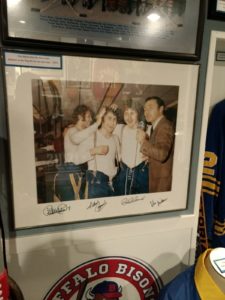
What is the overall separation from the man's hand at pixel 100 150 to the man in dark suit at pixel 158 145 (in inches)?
4.7

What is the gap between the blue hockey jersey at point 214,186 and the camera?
43.1 inches

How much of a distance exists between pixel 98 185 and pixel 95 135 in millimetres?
172

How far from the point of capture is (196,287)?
716 millimetres

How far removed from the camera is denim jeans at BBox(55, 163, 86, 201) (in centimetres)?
84

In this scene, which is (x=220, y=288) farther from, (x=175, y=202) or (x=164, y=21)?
(x=164, y=21)

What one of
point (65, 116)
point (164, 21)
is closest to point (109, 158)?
point (65, 116)

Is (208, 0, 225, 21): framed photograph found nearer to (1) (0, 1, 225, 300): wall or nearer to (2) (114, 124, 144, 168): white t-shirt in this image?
(1) (0, 1, 225, 300): wall

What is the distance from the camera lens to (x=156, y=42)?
83 centimetres

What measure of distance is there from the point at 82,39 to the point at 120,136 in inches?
12.8

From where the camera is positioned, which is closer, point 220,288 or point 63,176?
point 220,288
